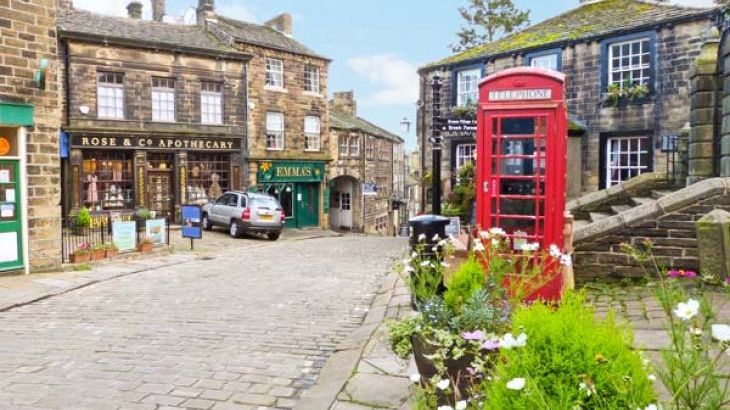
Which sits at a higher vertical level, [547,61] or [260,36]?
[260,36]

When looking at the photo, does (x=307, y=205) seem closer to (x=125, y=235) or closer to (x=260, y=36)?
(x=260, y=36)

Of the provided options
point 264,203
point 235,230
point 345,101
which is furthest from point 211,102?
point 345,101

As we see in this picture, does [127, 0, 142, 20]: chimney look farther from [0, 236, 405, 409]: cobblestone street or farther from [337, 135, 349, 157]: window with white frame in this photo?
[0, 236, 405, 409]: cobblestone street

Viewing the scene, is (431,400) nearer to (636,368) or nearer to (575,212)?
(636,368)

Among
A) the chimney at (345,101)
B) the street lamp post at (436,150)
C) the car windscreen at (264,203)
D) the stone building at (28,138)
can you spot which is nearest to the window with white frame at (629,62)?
the street lamp post at (436,150)

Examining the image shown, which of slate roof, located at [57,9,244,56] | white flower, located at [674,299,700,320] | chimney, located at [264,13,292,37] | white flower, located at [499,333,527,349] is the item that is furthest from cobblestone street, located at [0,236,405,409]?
chimney, located at [264,13,292,37]

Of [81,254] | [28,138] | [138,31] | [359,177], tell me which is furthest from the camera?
[359,177]

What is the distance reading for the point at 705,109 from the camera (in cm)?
1015

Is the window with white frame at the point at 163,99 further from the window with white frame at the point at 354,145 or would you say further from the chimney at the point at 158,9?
the window with white frame at the point at 354,145

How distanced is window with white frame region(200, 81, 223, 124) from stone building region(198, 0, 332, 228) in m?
1.55

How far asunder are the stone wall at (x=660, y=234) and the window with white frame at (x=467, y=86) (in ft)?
44.7

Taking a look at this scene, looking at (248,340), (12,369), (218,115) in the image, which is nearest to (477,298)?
(248,340)

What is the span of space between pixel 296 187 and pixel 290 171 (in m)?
1.36

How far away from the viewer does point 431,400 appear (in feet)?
10.4
